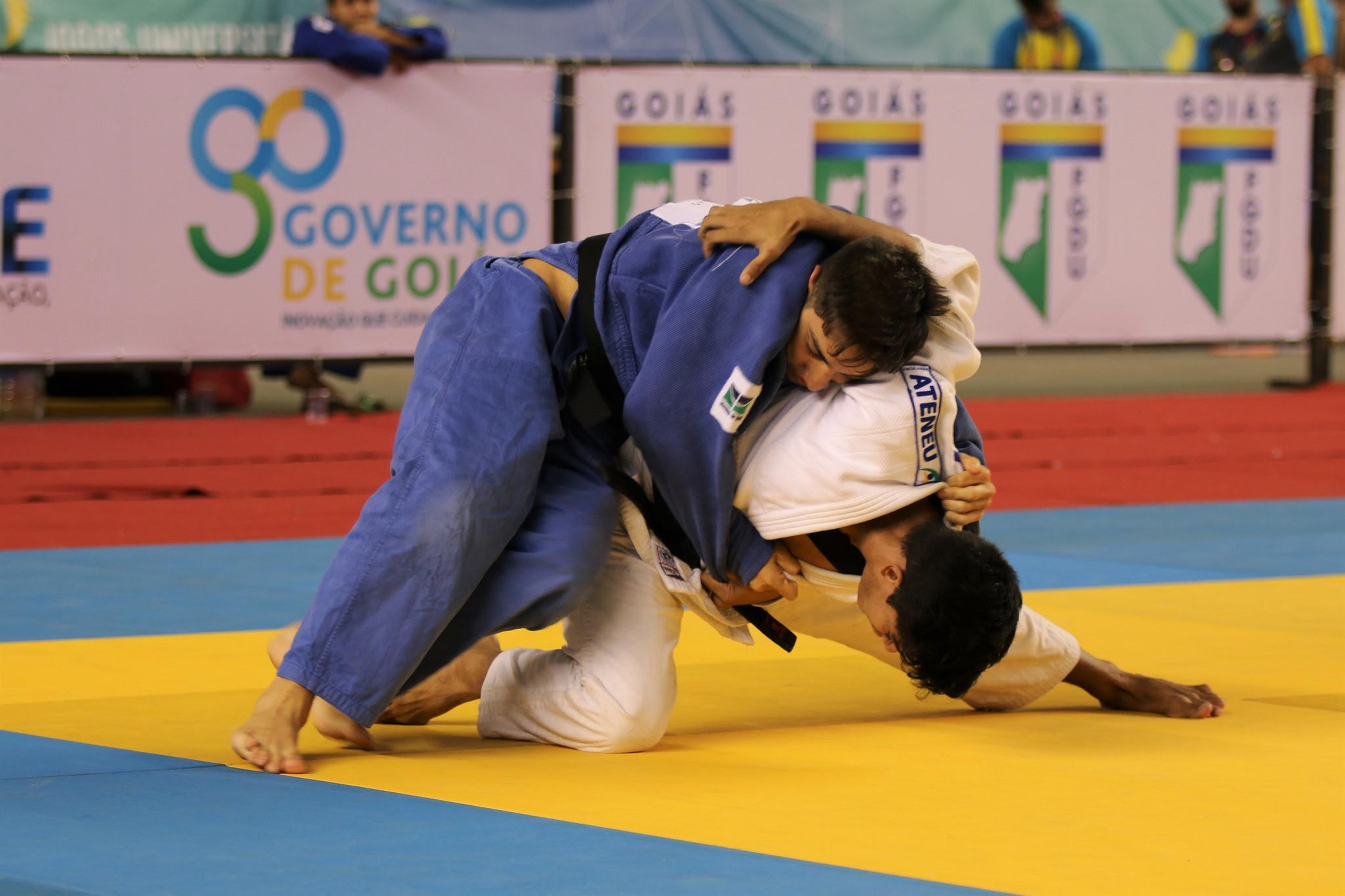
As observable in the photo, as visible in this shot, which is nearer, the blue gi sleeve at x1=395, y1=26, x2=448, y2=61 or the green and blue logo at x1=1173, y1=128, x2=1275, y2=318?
the blue gi sleeve at x1=395, y1=26, x2=448, y2=61

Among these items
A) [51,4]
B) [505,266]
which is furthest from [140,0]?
[505,266]

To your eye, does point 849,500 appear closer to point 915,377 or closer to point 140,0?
point 915,377

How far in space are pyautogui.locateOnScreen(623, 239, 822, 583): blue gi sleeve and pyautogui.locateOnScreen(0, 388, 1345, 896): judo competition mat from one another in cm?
41

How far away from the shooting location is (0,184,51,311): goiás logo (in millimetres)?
7344

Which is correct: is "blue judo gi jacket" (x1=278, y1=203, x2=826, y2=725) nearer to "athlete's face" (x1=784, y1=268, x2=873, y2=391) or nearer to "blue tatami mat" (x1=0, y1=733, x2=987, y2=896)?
"athlete's face" (x1=784, y1=268, x2=873, y2=391)

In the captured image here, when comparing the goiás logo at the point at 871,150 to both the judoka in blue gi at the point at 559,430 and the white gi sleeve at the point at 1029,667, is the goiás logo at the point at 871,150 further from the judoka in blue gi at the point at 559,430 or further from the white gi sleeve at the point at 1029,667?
the judoka in blue gi at the point at 559,430

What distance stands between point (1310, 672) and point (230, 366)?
17.5 ft

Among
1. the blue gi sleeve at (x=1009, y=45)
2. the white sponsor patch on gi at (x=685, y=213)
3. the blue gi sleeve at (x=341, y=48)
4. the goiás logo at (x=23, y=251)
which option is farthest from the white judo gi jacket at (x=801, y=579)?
the blue gi sleeve at (x=1009, y=45)

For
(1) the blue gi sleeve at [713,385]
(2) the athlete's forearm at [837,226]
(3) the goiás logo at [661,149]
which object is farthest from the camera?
(3) the goiás logo at [661,149]

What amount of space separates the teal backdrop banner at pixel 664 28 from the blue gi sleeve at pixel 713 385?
21.2 ft

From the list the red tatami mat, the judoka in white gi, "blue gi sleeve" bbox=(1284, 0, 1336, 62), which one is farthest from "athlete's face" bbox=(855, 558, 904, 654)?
"blue gi sleeve" bbox=(1284, 0, 1336, 62)

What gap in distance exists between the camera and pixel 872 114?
8750 mm

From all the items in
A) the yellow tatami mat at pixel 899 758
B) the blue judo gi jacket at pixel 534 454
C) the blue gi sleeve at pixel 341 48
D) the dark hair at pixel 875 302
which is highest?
the blue gi sleeve at pixel 341 48

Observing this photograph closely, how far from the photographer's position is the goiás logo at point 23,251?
7.34 metres
